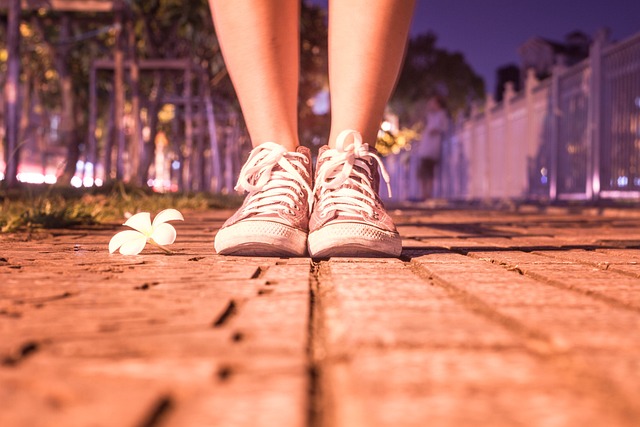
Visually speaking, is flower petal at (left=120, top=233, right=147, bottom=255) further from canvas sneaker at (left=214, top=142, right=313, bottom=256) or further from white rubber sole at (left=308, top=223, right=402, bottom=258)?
white rubber sole at (left=308, top=223, right=402, bottom=258)

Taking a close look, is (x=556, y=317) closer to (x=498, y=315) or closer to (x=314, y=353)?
(x=498, y=315)

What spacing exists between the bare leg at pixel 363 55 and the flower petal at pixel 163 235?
0.64m

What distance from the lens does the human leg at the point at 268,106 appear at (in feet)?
7.55

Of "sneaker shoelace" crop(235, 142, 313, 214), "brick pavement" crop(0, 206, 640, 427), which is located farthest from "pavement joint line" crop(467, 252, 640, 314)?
"sneaker shoelace" crop(235, 142, 313, 214)

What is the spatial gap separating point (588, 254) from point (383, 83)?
3.09 feet

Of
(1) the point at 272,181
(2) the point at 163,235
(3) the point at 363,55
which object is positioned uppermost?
(3) the point at 363,55

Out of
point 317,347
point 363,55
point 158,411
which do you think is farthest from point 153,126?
point 158,411

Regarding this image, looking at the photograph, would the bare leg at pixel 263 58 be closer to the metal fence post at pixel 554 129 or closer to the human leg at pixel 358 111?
the human leg at pixel 358 111

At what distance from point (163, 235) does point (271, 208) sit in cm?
35

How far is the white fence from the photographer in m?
11.3

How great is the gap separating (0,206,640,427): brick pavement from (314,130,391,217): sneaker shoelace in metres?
0.43

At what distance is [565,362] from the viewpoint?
923 millimetres

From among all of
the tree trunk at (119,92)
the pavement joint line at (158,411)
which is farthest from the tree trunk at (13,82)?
the pavement joint line at (158,411)

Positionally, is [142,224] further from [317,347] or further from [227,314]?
[317,347]
